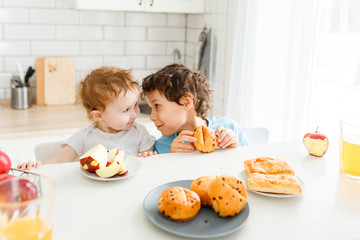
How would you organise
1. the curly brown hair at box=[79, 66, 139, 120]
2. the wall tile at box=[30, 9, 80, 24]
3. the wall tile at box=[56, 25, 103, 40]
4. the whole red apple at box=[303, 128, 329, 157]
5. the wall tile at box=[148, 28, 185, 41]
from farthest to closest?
the wall tile at box=[148, 28, 185, 41] → the wall tile at box=[56, 25, 103, 40] → the wall tile at box=[30, 9, 80, 24] → the curly brown hair at box=[79, 66, 139, 120] → the whole red apple at box=[303, 128, 329, 157]

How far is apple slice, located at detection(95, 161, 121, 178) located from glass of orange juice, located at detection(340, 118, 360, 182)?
0.64m

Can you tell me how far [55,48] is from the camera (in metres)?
2.85

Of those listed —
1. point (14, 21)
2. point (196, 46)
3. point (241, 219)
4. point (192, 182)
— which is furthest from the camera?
point (196, 46)

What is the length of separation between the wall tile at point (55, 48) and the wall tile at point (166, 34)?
1.91 feet

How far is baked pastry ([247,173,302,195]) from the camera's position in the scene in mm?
967

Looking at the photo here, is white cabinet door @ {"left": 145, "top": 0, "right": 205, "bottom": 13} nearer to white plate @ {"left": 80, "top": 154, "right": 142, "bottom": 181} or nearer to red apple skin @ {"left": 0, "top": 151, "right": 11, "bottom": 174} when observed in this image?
white plate @ {"left": 80, "top": 154, "right": 142, "bottom": 181}

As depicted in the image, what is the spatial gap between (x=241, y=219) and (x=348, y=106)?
126 centimetres

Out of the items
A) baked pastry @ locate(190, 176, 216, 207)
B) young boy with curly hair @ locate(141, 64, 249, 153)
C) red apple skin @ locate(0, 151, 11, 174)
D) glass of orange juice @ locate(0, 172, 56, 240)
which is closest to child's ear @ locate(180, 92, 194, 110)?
young boy with curly hair @ locate(141, 64, 249, 153)

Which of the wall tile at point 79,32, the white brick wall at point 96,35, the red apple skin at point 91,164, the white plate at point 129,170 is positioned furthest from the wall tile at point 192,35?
the red apple skin at point 91,164

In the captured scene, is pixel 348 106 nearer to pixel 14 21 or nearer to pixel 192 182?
pixel 192 182

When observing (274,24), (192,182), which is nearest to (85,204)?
(192,182)

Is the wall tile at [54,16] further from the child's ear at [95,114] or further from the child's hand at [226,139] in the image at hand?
the child's hand at [226,139]

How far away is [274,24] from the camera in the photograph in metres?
2.18

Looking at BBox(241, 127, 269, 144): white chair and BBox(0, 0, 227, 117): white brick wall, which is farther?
BBox(0, 0, 227, 117): white brick wall
